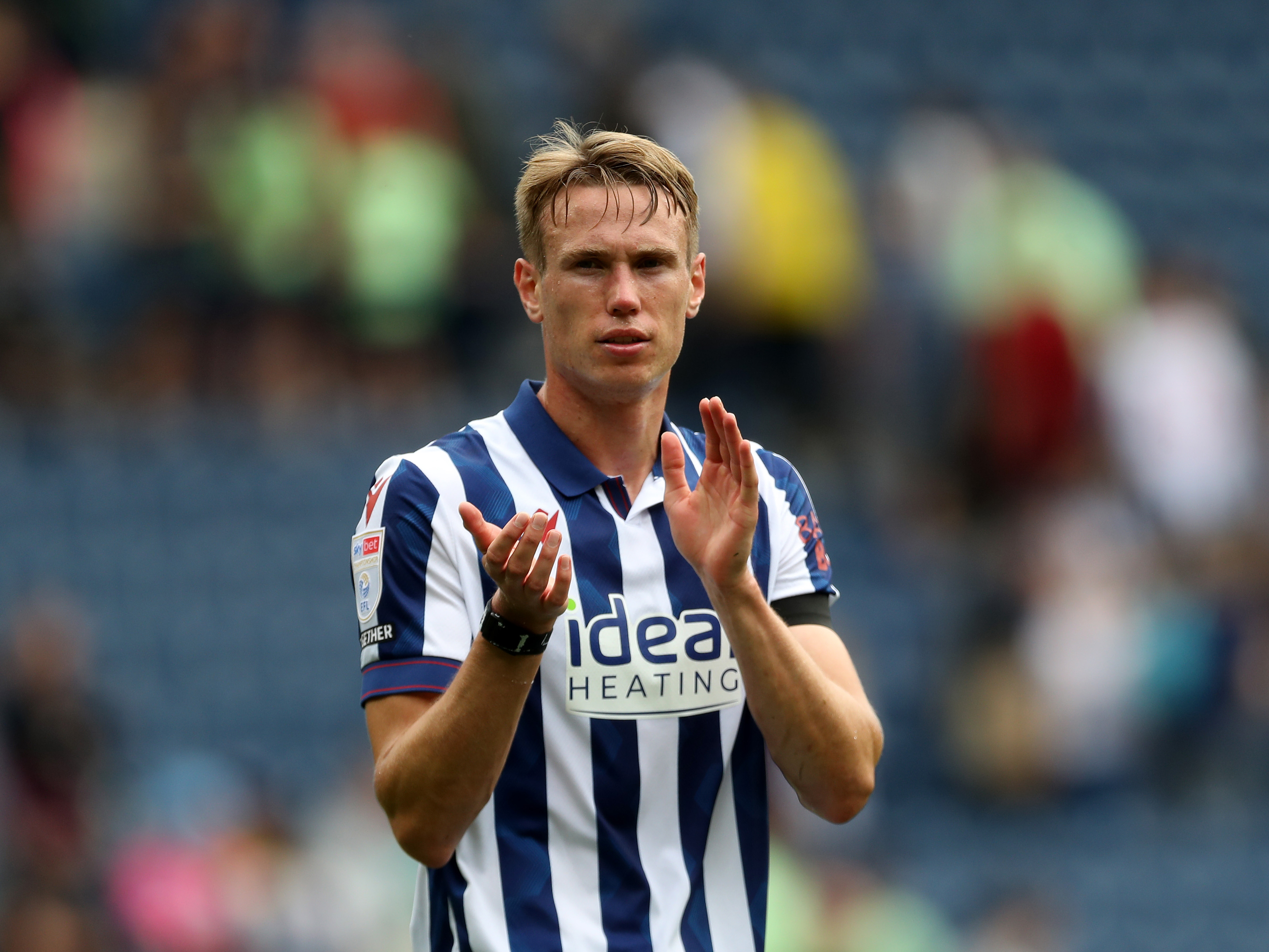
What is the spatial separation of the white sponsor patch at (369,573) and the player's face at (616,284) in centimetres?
51

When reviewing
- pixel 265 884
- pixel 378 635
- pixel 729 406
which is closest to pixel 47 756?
pixel 265 884

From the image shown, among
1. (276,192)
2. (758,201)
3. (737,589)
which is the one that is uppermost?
(276,192)

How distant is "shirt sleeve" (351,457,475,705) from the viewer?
3.65m

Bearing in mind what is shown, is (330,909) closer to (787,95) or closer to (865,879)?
(865,879)

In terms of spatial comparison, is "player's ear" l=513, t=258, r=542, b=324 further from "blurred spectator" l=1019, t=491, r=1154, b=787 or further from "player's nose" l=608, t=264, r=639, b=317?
"blurred spectator" l=1019, t=491, r=1154, b=787

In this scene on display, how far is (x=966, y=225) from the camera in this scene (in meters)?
11.6

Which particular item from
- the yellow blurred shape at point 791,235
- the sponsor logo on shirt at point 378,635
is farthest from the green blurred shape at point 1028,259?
the sponsor logo on shirt at point 378,635

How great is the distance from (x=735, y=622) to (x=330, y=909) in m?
5.88

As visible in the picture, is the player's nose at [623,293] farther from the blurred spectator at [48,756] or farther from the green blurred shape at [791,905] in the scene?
the blurred spectator at [48,756]

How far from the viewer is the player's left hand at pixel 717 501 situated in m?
3.52

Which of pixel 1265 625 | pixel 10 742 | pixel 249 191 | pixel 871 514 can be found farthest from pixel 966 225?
pixel 10 742

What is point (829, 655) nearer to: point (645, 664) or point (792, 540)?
point (792, 540)

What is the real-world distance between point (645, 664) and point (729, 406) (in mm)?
6787

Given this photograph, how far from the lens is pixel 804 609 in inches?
157
